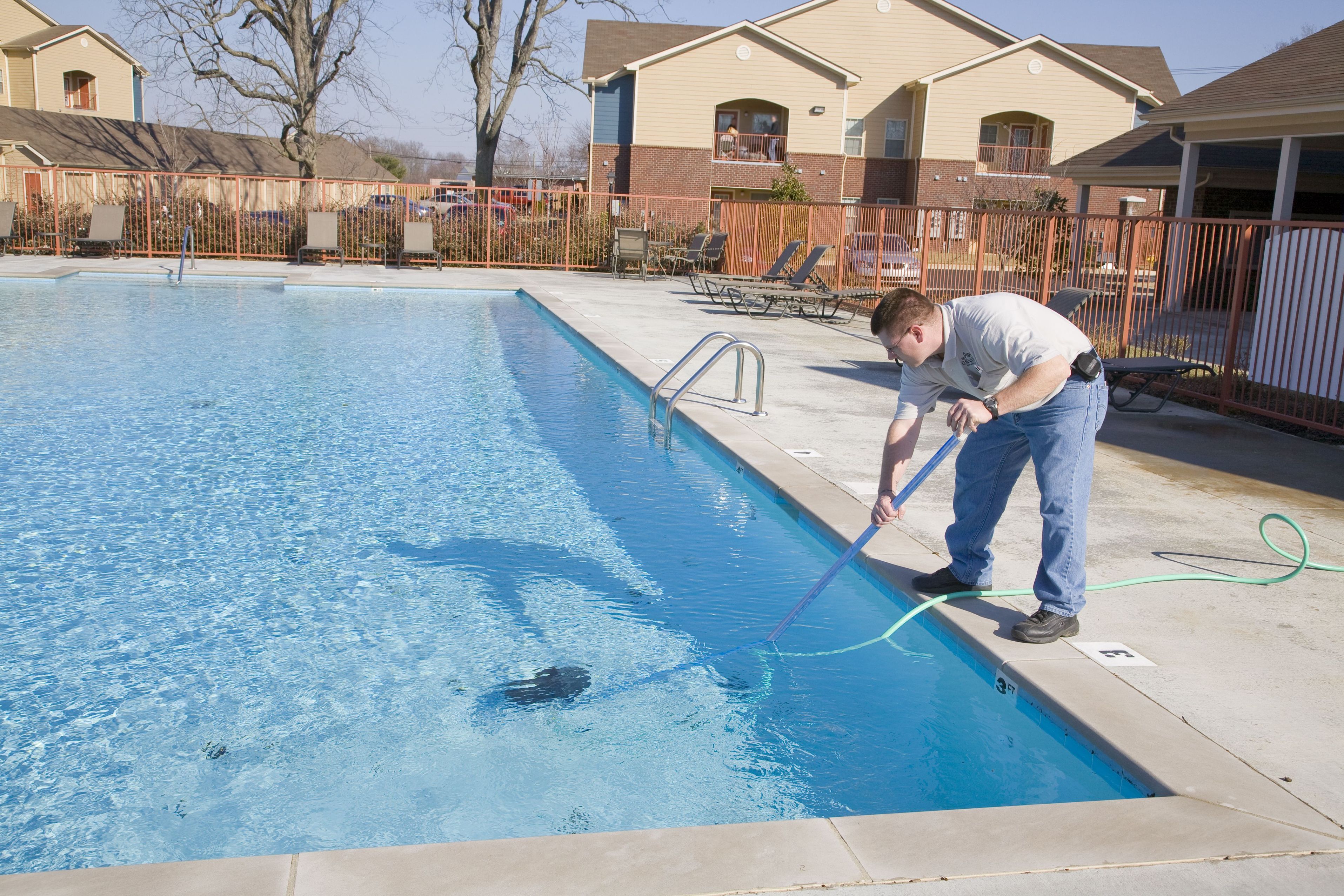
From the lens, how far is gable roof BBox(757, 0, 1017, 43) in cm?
4038

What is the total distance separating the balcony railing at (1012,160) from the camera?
4069 centimetres

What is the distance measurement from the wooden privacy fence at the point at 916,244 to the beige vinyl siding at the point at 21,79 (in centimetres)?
2592

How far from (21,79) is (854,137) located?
3523 cm

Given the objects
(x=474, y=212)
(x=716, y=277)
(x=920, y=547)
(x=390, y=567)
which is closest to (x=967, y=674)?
(x=920, y=547)

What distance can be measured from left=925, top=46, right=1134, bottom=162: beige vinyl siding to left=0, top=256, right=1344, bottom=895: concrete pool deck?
34.4 metres

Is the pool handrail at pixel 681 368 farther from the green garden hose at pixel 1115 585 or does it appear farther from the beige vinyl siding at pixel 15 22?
the beige vinyl siding at pixel 15 22

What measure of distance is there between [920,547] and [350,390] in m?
6.56

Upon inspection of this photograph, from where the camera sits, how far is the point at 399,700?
4.24 metres

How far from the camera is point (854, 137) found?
1626 inches

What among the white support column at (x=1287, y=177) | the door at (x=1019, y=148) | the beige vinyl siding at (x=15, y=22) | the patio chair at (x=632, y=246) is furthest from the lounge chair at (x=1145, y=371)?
the beige vinyl siding at (x=15, y=22)

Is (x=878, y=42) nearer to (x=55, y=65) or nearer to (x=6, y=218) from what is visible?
(x=6, y=218)

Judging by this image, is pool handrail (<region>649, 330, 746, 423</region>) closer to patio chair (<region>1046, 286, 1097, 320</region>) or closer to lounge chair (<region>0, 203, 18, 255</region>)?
patio chair (<region>1046, 286, 1097, 320</region>)

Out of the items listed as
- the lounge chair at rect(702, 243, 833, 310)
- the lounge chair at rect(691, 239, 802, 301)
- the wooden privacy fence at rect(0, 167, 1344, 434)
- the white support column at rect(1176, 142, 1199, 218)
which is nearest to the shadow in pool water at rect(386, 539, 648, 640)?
the wooden privacy fence at rect(0, 167, 1344, 434)

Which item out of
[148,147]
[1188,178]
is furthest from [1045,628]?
[148,147]
